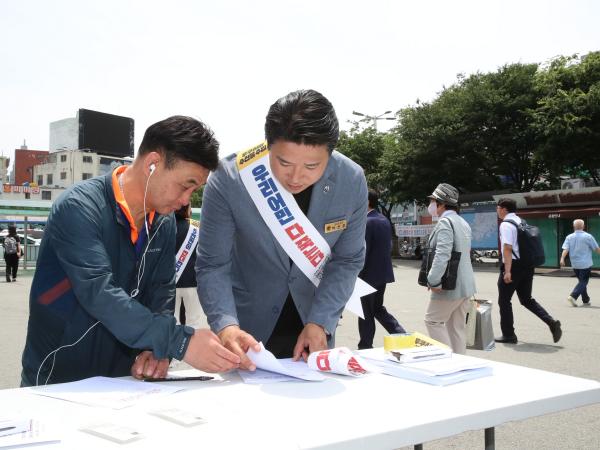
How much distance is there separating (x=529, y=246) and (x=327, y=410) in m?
6.29

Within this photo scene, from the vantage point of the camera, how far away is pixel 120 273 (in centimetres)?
198

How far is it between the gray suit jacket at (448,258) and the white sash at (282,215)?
10.5 feet

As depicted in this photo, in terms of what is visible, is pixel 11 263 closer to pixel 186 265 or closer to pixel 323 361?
pixel 186 265

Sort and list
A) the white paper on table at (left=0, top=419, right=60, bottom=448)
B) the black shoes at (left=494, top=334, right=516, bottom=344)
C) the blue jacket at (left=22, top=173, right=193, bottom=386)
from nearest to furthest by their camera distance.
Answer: the white paper on table at (left=0, top=419, right=60, bottom=448)
the blue jacket at (left=22, top=173, right=193, bottom=386)
the black shoes at (left=494, top=334, right=516, bottom=344)

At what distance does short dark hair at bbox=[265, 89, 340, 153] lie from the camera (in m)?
1.99

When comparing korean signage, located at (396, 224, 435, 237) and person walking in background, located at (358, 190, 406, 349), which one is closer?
person walking in background, located at (358, 190, 406, 349)

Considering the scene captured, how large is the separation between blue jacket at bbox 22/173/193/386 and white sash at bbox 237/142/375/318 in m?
0.37

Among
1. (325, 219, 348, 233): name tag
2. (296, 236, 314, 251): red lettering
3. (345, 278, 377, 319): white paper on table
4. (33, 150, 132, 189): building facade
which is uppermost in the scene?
(33, 150, 132, 189): building facade

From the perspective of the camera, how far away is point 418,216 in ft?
117

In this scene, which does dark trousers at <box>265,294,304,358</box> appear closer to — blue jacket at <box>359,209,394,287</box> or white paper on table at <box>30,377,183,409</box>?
white paper on table at <box>30,377,183,409</box>

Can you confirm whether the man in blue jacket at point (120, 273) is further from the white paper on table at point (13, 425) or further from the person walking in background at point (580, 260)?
the person walking in background at point (580, 260)

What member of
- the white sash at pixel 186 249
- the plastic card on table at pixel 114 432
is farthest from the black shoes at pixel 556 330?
the plastic card on table at pixel 114 432

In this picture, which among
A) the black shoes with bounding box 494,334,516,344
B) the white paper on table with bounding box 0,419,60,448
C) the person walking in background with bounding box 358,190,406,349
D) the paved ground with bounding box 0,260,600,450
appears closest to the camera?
the white paper on table with bounding box 0,419,60,448

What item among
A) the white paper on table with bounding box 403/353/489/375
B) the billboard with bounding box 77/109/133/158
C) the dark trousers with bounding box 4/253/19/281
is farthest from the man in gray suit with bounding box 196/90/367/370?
the billboard with bounding box 77/109/133/158
